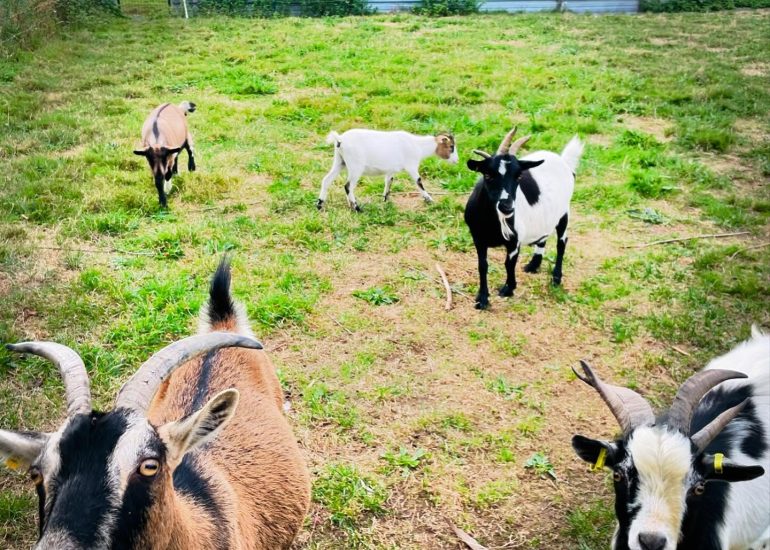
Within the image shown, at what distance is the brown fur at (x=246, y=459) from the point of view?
2.49 meters

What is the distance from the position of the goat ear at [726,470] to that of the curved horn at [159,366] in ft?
6.23

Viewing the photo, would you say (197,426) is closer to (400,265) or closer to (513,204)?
(513,204)

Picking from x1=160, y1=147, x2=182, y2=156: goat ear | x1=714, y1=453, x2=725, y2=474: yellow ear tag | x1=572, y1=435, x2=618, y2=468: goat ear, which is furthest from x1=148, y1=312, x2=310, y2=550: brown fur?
x1=160, y1=147, x2=182, y2=156: goat ear

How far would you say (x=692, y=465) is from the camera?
8.21 feet

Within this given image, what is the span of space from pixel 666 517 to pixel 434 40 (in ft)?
43.7

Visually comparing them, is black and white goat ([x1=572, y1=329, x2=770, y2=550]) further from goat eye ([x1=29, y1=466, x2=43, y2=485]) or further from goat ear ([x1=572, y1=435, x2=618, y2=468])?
goat eye ([x1=29, y1=466, x2=43, y2=485])

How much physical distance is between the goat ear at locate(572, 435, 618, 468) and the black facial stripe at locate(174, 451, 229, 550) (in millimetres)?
1548

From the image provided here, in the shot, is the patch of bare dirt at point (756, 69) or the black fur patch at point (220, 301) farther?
the patch of bare dirt at point (756, 69)

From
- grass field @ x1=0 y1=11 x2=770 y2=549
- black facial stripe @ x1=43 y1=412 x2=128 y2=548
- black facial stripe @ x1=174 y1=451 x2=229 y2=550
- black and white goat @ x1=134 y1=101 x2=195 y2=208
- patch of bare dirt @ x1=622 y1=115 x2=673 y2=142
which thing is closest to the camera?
black facial stripe @ x1=43 y1=412 x2=128 y2=548

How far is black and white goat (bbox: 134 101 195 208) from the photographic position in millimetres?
6699

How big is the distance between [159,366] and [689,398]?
7.23 ft

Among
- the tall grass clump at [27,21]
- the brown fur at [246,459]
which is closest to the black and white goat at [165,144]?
the brown fur at [246,459]

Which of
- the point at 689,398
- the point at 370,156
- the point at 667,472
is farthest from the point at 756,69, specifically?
the point at 667,472

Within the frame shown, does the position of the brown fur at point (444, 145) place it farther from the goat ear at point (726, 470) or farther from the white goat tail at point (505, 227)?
the goat ear at point (726, 470)
